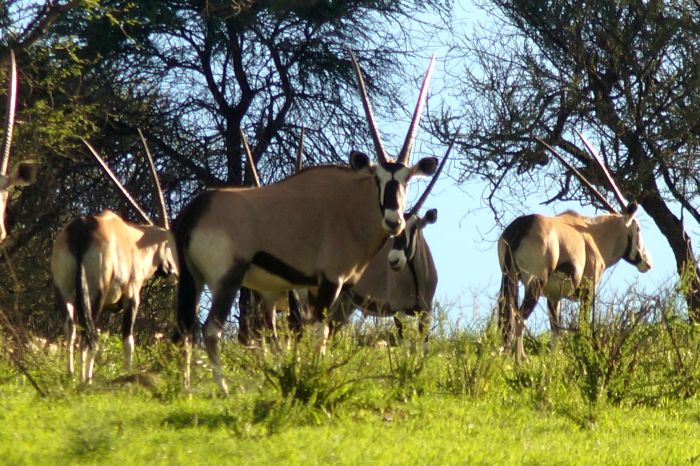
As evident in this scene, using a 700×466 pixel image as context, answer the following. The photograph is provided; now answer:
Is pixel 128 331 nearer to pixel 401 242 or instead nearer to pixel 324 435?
pixel 401 242

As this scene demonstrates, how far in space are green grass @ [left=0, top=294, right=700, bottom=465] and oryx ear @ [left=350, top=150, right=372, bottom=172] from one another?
1.13 metres

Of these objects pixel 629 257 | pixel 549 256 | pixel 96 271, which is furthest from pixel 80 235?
pixel 629 257

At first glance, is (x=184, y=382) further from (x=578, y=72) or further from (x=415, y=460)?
(x=578, y=72)

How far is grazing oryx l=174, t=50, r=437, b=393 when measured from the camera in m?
8.70

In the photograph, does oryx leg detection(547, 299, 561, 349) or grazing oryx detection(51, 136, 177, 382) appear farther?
grazing oryx detection(51, 136, 177, 382)

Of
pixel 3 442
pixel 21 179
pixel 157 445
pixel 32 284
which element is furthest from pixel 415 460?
pixel 32 284

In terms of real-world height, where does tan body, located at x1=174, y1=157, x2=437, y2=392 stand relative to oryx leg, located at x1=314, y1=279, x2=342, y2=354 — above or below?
above

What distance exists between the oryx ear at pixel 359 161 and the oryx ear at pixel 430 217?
12.8 feet

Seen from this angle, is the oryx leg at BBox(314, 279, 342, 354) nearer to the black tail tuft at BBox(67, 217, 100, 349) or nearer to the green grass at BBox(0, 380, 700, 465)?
the green grass at BBox(0, 380, 700, 465)

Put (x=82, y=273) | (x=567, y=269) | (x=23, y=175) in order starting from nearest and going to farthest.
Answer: (x=82, y=273) < (x=23, y=175) < (x=567, y=269)

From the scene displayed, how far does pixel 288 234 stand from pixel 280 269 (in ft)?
0.75

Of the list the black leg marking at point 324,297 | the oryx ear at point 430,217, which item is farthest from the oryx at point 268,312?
the oryx ear at point 430,217

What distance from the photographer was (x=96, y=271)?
36.2 feet

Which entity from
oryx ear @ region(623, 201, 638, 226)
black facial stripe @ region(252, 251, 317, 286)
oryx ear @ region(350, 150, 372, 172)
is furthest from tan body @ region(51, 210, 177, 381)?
oryx ear @ region(623, 201, 638, 226)
